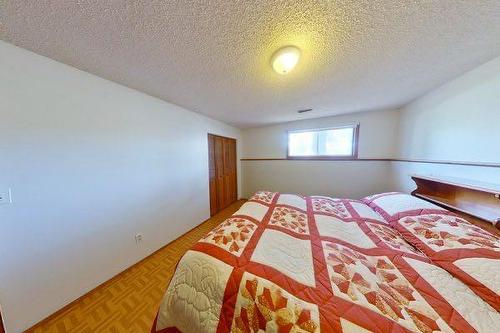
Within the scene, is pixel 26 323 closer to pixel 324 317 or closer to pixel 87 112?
pixel 87 112

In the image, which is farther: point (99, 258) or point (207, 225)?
point (207, 225)

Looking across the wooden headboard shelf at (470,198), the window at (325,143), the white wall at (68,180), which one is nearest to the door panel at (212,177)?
the white wall at (68,180)

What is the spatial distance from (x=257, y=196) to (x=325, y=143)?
1.95 m

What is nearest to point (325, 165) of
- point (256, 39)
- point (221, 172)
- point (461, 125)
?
point (461, 125)

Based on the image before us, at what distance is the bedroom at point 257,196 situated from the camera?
747 mm

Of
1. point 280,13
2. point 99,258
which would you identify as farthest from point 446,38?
point 99,258

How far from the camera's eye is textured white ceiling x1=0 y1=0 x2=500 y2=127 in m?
0.78

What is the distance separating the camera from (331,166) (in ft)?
9.82

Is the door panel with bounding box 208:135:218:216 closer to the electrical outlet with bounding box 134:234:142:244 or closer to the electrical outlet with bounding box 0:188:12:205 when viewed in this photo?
the electrical outlet with bounding box 134:234:142:244

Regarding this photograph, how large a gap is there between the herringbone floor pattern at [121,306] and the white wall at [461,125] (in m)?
2.89

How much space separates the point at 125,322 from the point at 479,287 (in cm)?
217

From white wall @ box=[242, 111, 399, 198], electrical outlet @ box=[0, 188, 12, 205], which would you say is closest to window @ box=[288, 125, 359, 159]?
white wall @ box=[242, 111, 399, 198]

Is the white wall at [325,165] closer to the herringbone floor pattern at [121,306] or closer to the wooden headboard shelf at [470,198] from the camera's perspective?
the wooden headboard shelf at [470,198]

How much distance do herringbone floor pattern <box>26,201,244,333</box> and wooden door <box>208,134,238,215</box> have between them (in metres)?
→ 1.55
